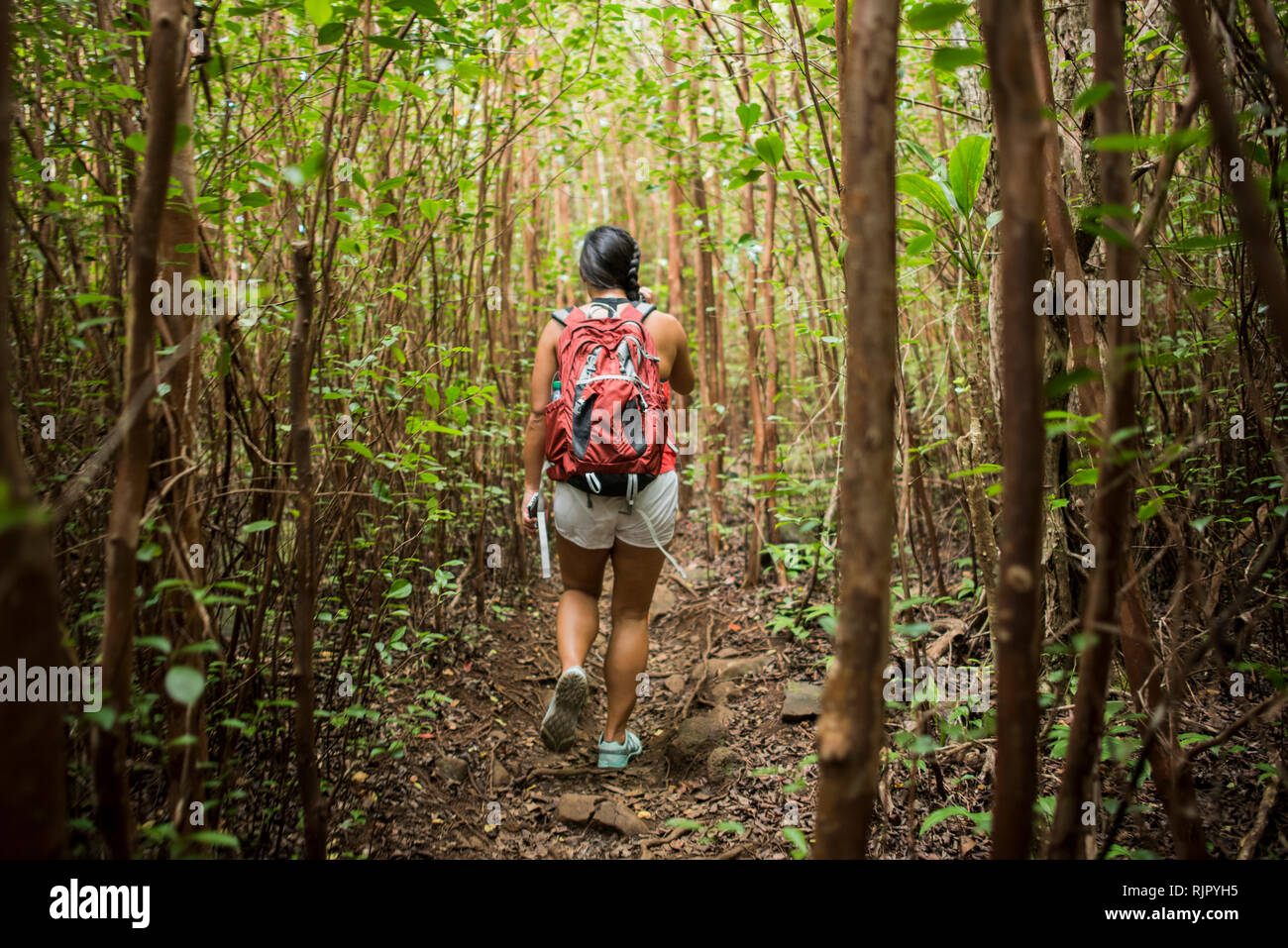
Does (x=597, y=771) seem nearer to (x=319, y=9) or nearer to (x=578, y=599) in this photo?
(x=578, y=599)

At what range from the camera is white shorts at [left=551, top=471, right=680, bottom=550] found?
9.87 feet

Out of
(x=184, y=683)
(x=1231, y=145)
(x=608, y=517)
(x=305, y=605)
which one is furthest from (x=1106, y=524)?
(x=608, y=517)

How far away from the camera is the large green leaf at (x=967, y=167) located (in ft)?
6.31

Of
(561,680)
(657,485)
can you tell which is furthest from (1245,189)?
(561,680)

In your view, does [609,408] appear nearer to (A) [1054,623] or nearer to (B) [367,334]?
(B) [367,334]

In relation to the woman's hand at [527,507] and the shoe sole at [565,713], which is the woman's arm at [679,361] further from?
the shoe sole at [565,713]

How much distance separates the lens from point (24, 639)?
3.07 feet

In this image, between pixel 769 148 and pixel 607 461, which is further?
pixel 607 461

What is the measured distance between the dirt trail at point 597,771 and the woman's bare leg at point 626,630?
0.89ft

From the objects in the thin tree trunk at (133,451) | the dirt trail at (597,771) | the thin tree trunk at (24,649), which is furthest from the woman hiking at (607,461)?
the thin tree trunk at (24,649)

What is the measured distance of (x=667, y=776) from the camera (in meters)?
3.01

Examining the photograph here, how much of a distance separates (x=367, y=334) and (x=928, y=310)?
4.50 m

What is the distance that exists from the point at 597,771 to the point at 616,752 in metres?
0.12

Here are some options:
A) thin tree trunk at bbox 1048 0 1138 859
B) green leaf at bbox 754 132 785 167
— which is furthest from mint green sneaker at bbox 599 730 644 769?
green leaf at bbox 754 132 785 167
